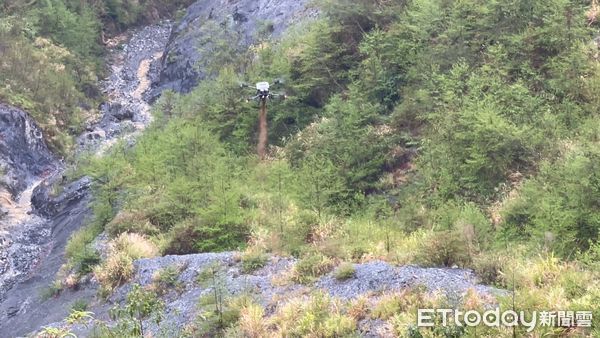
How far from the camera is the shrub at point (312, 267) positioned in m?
10.7

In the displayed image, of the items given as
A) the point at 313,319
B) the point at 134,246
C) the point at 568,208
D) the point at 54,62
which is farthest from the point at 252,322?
the point at 54,62

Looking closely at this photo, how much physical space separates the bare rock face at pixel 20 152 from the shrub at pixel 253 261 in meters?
20.1

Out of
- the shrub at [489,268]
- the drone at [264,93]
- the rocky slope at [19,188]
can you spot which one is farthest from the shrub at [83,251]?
the shrub at [489,268]

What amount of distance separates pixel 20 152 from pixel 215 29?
42.4 ft

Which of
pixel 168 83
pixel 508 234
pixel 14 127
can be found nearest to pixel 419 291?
pixel 508 234

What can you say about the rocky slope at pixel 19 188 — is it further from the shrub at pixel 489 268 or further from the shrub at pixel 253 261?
the shrub at pixel 489 268

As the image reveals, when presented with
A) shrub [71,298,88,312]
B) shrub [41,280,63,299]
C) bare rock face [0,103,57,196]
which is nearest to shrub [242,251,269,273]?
shrub [71,298,88,312]

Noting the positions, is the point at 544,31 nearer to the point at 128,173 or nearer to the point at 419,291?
the point at 419,291

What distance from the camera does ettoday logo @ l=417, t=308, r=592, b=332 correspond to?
6790 millimetres

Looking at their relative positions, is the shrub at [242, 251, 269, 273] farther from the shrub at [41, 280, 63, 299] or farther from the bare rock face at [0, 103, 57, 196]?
the bare rock face at [0, 103, 57, 196]

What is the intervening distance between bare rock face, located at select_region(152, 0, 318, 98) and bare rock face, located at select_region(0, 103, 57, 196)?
9.62 metres

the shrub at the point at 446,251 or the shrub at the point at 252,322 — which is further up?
the shrub at the point at 252,322

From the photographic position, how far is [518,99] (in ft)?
47.4

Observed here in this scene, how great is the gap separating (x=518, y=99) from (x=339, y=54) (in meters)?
8.98
